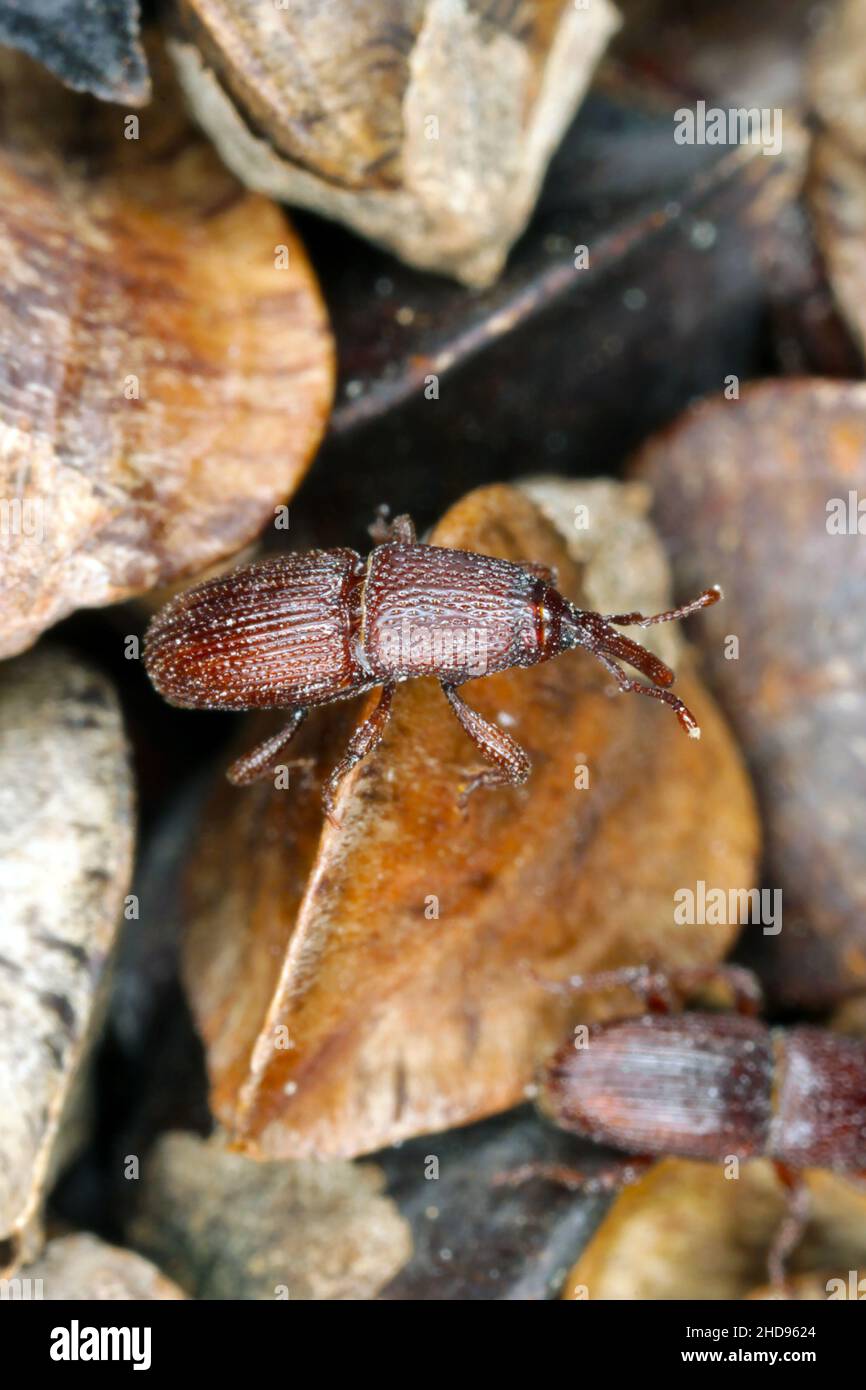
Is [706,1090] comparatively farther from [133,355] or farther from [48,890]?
[133,355]

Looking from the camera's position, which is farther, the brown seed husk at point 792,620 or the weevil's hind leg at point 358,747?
the brown seed husk at point 792,620

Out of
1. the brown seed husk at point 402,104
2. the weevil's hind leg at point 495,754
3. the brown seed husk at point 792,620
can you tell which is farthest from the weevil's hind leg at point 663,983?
the brown seed husk at point 402,104

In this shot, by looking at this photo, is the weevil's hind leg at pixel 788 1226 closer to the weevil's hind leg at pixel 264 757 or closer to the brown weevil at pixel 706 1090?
the brown weevil at pixel 706 1090

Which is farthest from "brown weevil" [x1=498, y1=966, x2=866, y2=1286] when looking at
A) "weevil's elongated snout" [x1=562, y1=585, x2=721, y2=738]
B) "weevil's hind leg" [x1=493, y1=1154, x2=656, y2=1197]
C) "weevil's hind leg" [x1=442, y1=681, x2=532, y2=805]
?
"weevil's elongated snout" [x1=562, y1=585, x2=721, y2=738]

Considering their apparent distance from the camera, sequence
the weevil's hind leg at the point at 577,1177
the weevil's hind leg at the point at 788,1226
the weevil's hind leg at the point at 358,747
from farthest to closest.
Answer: the weevil's hind leg at the point at 788,1226 → the weevil's hind leg at the point at 577,1177 → the weevil's hind leg at the point at 358,747
